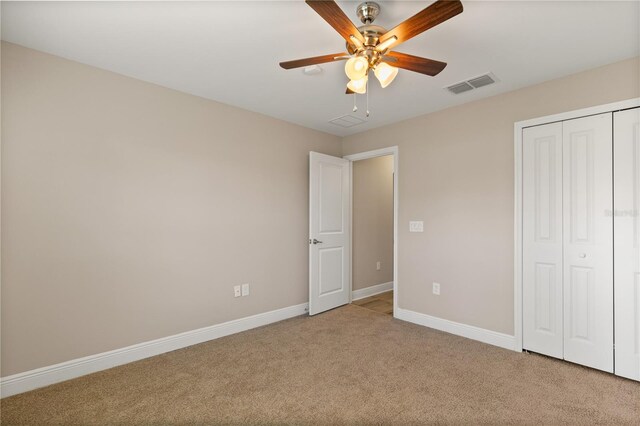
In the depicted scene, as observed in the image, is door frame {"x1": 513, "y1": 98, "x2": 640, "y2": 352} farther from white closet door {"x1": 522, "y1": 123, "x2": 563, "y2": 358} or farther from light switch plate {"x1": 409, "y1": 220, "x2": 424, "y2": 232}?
light switch plate {"x1": 409, "y1": 220, "x2": 424, "y2": 232}

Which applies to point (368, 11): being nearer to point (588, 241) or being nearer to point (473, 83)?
point (473, 83)

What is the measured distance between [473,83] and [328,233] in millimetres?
2356

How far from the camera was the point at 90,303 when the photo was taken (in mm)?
2455

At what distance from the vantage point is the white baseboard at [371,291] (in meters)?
4.65

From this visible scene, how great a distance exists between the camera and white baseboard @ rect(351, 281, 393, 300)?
4652mm

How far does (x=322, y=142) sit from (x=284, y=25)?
234 cm

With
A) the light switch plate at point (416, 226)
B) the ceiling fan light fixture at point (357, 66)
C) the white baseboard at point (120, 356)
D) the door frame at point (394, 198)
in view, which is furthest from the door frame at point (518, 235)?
the white baseboard at point (120, 356)

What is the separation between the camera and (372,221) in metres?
4.97

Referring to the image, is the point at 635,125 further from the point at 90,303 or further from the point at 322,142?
the point at 90,303

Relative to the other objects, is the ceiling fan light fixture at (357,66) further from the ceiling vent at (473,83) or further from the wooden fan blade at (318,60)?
the ceiling vent at (473,83)

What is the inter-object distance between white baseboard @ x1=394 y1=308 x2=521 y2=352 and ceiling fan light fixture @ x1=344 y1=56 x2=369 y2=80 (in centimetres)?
274

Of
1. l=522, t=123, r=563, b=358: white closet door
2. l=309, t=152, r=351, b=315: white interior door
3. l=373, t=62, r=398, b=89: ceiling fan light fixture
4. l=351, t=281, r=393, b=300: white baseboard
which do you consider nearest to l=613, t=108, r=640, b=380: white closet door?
l=522, t=123, r=563, b=358: white closet door

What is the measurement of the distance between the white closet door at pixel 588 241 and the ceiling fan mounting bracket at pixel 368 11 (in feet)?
6.59

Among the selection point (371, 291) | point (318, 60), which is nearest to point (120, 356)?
point (318, 60)
